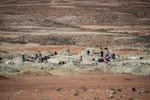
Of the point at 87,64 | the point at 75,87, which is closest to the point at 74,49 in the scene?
the point at 87,64

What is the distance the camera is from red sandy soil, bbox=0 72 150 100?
12625 millimetres

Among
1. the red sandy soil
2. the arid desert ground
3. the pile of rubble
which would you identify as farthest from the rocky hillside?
the red sandy soil

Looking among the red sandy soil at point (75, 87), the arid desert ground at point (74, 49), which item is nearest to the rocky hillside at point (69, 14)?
the arid desert ground at point (74, 49)

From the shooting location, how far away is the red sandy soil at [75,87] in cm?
1262

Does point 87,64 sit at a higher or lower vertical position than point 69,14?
lower

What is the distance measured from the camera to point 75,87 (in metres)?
14.2

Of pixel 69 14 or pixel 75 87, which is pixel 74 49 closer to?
pixel 75 87

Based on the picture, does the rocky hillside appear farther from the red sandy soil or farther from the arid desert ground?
the red sandy soil

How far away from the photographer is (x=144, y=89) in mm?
13773

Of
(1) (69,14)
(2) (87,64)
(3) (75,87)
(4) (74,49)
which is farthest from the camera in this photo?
(1) (69,14)

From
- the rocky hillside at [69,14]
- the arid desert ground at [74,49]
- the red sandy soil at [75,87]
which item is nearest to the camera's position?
the red sandy soil at [75,87]

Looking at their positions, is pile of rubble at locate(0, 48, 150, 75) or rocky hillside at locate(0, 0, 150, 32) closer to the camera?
pile of rubble at locate(0, 48, 150, 75)

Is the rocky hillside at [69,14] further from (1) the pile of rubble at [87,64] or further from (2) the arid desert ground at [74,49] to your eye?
(1) the pile of rubble at [87,64]

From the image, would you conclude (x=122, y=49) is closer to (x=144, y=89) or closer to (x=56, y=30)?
(x=56, y=30)
